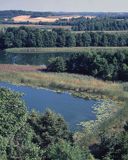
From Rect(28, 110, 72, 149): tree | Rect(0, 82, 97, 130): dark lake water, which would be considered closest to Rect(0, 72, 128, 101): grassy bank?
Rect(0, 82, 97, 130): dark lake water

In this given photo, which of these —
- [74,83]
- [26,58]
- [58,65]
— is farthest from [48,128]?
[26,58]

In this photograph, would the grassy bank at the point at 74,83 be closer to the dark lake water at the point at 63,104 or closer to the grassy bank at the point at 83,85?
the grassy bank at the point at 83,85

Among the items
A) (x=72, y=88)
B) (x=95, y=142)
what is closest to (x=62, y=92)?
(x=72, y=88)

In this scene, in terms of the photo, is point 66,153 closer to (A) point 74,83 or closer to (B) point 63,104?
(B) point 63,104

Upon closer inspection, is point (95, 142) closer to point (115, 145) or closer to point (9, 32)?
point (115, 145)

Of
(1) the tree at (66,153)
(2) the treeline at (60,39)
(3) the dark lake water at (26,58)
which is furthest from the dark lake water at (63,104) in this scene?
(2) the treeline at (60,39)
